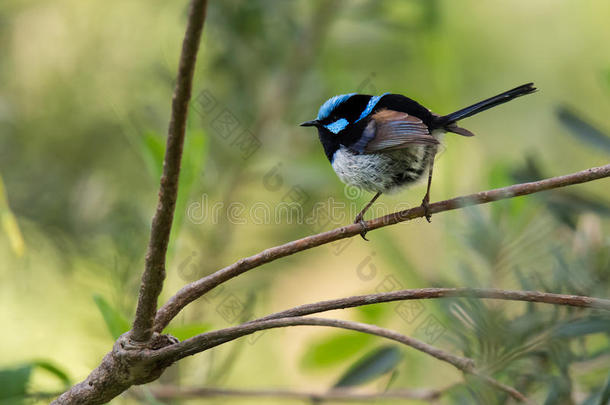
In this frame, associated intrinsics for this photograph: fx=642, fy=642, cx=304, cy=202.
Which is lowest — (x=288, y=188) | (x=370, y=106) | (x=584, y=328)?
(x=584, y=328)

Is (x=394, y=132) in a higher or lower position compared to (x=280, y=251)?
higher

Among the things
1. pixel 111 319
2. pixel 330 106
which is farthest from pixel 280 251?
pixel 330 106

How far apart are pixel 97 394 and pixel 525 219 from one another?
3.17ft

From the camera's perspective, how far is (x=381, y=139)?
7.34 ft

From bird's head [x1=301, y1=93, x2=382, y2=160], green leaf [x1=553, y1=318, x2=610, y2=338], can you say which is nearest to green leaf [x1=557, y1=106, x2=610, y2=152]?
green leaf [x1=553, y1=318, x2=610, y2=338]

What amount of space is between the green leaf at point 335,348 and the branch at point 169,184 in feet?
3.75

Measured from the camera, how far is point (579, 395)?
1.37 metres

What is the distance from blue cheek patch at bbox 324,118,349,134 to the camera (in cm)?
246

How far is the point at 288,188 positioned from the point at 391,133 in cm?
42

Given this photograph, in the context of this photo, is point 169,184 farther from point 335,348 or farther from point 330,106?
point 330,106

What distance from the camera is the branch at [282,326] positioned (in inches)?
32.1

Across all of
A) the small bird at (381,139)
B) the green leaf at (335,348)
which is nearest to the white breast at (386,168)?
the small bird at (381,139)

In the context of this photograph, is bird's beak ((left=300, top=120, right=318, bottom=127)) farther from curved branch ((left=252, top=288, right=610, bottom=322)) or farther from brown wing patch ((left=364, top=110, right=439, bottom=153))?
curved branch ((left=252, top=288, right=610, bottom=322))

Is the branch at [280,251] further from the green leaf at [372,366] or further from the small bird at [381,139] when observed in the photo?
the small bird at [381,139]
